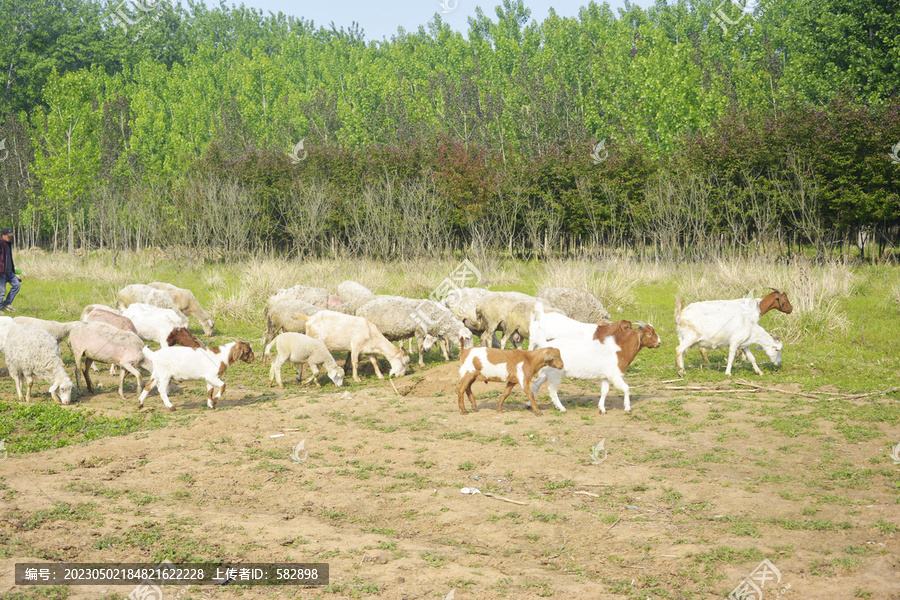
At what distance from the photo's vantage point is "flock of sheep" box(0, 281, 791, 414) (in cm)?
1034

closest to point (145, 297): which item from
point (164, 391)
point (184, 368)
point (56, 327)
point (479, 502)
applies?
point (56, 327)

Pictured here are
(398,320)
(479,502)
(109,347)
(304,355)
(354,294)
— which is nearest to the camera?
(479,502)

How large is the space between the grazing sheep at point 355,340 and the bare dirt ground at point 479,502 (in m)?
2.53

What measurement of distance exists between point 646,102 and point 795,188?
54.3 feet

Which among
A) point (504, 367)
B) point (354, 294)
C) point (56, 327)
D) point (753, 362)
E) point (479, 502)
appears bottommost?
point (479, 502)

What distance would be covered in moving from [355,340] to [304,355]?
3.59 feet

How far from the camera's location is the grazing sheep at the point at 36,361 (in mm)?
10836

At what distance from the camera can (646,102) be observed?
133ft

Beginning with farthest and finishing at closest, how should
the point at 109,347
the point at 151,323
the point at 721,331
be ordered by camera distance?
the point at 151,323, the point at 721,331, the point at 109,347

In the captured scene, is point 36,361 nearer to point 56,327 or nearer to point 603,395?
point 56,327

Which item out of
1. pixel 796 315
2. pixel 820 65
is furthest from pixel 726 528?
pixel 820 65

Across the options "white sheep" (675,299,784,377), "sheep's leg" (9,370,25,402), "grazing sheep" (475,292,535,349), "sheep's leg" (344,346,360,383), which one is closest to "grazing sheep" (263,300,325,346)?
"sheep's leg" (344,346,360,383)

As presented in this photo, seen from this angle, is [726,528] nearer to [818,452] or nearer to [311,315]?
[818,452]

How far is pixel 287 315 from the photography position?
1452 centimetres
